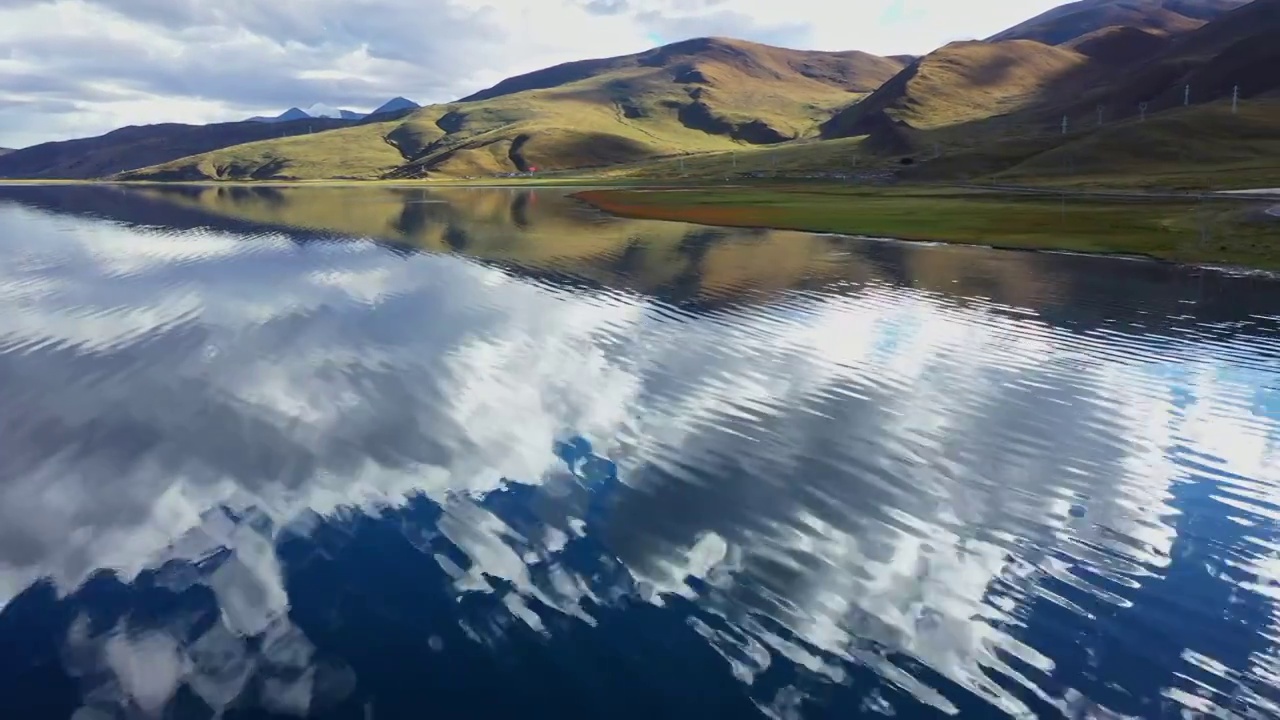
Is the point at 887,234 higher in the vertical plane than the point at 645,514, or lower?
higher

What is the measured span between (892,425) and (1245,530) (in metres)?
9.47

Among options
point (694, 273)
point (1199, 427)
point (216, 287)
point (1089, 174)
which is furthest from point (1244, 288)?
point (1089, 174)

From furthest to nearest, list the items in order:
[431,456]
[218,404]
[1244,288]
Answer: [1244,288], [218,404], [431,456]

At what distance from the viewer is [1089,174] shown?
15112 centimetres

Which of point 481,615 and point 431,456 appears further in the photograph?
point 431,456

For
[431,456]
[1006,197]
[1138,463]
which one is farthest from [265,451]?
[1006,197]

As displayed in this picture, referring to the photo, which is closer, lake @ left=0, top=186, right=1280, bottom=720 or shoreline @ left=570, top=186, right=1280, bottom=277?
lake @ left=0, top=186, right=1280, bottom=720

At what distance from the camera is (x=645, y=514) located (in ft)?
65.8

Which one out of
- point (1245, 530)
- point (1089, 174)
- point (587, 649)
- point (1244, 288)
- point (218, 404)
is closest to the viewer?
point (587, 649)

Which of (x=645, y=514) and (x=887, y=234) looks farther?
(x=887, y=234)

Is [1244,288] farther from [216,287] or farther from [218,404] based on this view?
[216,287]

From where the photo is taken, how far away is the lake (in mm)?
14141

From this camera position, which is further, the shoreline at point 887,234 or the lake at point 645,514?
the shoreline at point 887,234

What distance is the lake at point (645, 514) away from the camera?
46.4 feet
